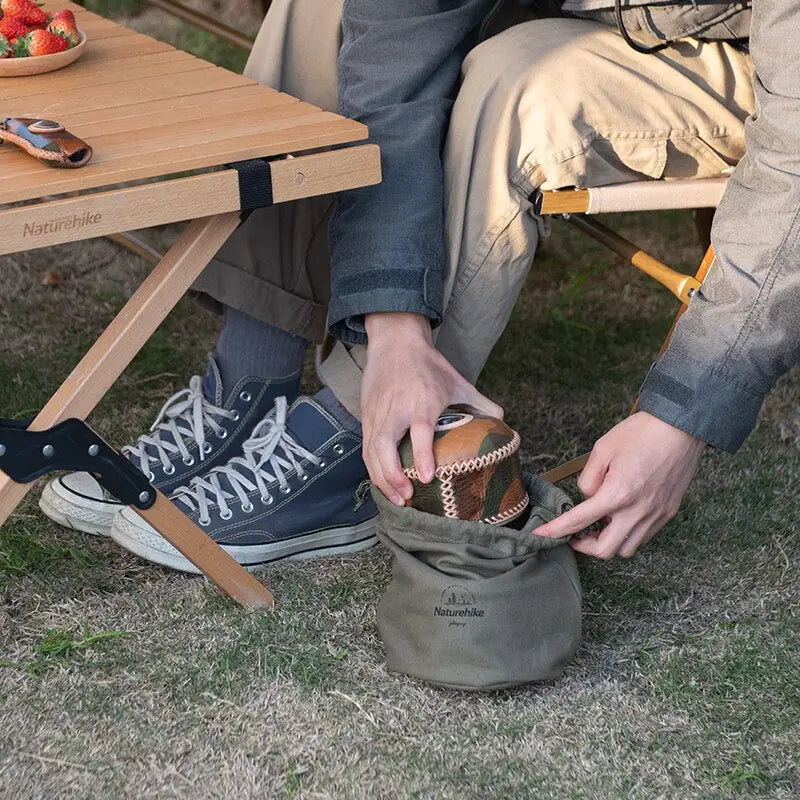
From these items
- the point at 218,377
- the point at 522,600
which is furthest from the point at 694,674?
the point at 218,377

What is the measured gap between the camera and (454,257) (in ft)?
4.62

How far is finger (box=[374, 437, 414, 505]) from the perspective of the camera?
49.6 inches

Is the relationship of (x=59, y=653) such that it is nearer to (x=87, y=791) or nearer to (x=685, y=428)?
(x=87, y=791)

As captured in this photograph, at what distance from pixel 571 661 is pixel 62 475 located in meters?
0.89

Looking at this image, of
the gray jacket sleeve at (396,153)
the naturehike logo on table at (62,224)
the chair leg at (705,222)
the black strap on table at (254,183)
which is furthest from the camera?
the chair leg at (705,222)

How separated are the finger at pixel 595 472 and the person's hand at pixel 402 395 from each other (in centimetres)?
15

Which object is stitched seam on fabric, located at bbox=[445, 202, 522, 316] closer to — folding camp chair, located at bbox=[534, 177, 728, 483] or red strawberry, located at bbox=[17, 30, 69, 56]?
folding camp chair, located at bbox=[534, 177, 728, 483]

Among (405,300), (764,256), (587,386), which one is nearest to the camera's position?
(764,256)

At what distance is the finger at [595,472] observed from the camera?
124 cm

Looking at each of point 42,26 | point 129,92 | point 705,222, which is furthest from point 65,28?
point 705,222

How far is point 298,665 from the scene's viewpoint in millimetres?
1366

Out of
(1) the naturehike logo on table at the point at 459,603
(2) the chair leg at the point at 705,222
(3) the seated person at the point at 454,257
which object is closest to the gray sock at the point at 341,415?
(3) the seated person at the point at 454,257

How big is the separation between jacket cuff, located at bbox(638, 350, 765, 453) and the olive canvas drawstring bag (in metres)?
0.20

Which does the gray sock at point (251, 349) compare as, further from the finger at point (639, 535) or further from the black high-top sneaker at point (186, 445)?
the finger at point (639, 535)
